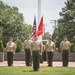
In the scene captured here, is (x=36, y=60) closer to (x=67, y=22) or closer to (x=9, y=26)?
(x=67, y=22)

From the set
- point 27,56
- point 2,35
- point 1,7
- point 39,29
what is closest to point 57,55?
point 39,29

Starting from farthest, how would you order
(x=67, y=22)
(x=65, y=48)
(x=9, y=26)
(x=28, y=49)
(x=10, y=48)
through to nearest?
(x=9, y=26) < (x=67, y=22) < (x=28, y=49) < (x=65, y=48) < (x=10, y=48)

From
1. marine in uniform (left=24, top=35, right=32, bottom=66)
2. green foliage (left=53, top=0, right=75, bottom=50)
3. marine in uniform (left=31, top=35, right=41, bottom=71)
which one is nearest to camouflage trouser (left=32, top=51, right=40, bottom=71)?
marine in uniform (left=31, top=35, right=41, bottom=71)

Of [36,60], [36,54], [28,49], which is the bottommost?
[36,60]

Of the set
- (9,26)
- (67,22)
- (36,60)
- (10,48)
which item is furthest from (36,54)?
(9,26)

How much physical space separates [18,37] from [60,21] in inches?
791

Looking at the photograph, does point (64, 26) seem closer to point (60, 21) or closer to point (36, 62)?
point (60, 21)

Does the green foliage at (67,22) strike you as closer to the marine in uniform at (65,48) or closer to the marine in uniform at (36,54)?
the marine in uniform at (65,48)

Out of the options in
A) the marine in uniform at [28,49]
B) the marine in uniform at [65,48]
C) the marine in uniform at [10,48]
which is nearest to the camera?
the marine in uniform at [10,48]

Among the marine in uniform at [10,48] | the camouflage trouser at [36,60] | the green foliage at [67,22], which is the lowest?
the camouflage trouser at [36,60]

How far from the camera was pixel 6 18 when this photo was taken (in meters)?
60.0

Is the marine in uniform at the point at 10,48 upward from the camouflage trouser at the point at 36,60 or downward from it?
upward

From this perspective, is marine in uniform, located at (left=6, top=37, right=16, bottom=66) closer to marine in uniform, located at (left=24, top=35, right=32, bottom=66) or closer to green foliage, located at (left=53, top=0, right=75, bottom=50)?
marine in uniform, located at (left=24, top=35, right=32, bottom=66)

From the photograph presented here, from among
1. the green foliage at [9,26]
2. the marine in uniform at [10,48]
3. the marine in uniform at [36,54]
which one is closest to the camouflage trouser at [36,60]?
the marine in uniform at [36,54]
